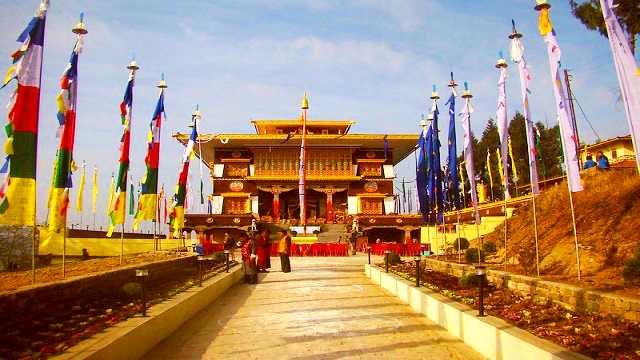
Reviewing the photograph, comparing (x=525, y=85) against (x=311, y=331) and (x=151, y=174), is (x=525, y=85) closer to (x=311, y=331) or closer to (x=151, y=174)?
(x=311, y=331)

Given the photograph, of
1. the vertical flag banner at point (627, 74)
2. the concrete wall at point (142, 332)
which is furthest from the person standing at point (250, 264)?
the vertical flag banner at point (627, 74)

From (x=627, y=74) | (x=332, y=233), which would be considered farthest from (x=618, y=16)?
(x=332, y=233)

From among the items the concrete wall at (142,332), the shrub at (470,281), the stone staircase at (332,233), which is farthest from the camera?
the stone staircase at (332,233)

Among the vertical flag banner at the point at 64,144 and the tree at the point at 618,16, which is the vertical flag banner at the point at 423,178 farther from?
the vertical flag banner at the point at 64,144

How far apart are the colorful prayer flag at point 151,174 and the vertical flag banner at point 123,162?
1.09 meters

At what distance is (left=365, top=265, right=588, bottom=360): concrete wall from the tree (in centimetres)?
637

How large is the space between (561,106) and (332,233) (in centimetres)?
3122

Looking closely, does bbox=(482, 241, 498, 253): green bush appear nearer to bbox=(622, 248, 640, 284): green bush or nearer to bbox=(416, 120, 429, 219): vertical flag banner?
bbox=(416, 120, 429, 219): vertical flag banner

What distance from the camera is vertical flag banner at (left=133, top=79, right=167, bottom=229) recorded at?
615 inches

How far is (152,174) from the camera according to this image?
52.9 ft

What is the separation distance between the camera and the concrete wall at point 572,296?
6114mm

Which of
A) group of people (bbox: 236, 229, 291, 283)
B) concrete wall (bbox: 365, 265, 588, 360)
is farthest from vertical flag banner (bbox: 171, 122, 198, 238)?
concrete wall (bbox: 365, 265, 588, 360)

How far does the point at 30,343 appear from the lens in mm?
5113

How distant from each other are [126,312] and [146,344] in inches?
53.6
